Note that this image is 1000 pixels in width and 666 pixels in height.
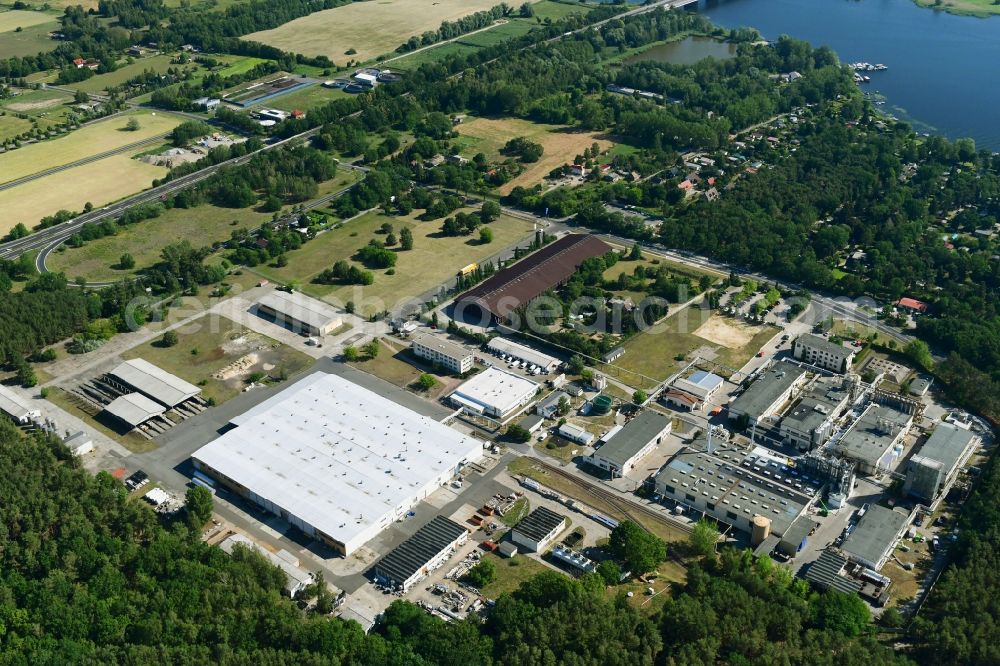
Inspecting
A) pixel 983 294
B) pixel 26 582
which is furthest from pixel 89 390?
pixel 983 294

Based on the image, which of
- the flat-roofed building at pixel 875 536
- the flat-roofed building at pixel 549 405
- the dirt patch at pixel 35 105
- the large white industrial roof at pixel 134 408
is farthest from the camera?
the dirt patch at pixel 35 105

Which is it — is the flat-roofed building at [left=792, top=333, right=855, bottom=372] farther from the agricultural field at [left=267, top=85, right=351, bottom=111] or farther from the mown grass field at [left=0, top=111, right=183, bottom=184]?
the agricultural field at [left=267, top=85, right=351, bottom=111]

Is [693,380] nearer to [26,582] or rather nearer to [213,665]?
[213,665]

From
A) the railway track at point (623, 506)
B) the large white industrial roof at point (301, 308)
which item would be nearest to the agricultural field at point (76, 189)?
the large white industrial roof at point (301, 308)

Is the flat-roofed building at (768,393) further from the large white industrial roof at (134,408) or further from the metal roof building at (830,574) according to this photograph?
the large white industrial roof at (134,408)

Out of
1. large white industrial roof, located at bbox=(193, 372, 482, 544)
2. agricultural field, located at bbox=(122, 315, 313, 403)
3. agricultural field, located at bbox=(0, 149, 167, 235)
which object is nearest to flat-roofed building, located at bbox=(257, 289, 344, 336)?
agricultural field, located at bbox=(122, 315, 313, 403)
